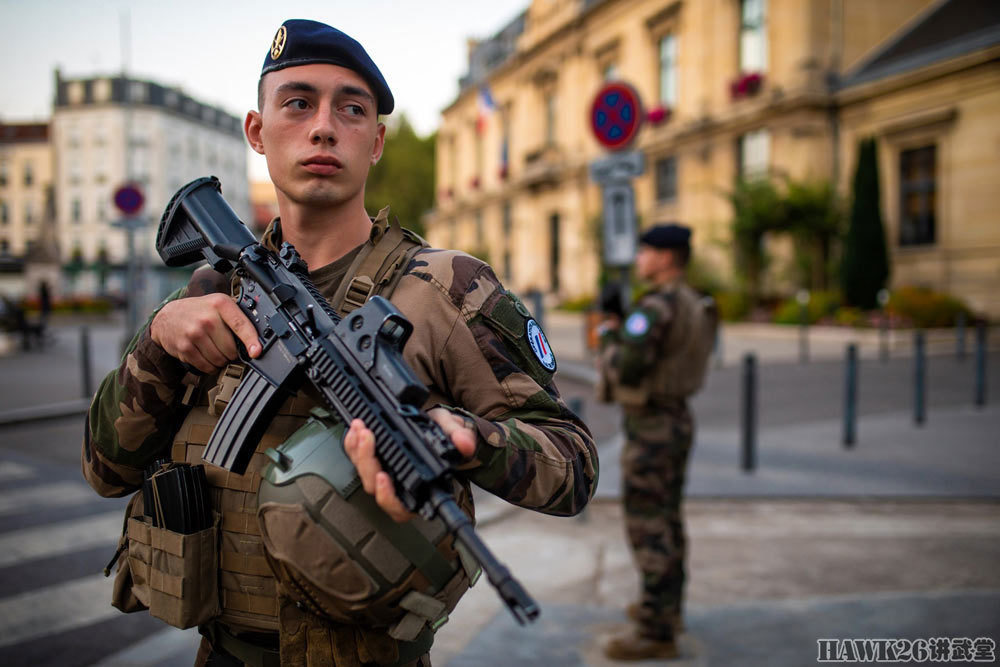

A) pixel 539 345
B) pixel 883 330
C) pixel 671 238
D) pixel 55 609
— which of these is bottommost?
pixel 55 609

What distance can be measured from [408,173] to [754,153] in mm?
31982

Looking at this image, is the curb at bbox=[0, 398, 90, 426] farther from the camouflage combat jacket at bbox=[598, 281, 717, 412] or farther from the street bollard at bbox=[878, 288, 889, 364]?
the street bollard at bbox=[878, 288, 889, 364]

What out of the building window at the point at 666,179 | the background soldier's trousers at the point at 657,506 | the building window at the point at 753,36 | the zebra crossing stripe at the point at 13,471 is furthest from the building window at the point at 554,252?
the background soldier's trousers at the point at 657,506

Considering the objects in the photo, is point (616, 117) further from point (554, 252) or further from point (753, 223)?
point (554, 252)

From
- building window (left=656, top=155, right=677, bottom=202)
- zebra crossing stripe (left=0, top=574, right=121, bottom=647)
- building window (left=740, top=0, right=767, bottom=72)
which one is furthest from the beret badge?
building window (left=656, top=155, right=677, bottom=202)

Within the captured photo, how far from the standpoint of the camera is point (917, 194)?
19.8 meters

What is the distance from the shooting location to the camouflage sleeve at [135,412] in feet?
5.51

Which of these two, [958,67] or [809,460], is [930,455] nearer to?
[809,460]

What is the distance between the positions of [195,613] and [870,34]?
80.5ft

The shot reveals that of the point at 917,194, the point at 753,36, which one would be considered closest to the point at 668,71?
the point at 753,36

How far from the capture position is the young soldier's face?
1.67 m

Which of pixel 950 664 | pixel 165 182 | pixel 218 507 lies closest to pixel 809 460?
pixel 950 664

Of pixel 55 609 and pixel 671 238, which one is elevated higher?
pixel 671 238

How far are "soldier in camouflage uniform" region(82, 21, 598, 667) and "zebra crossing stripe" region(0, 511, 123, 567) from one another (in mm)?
3593
